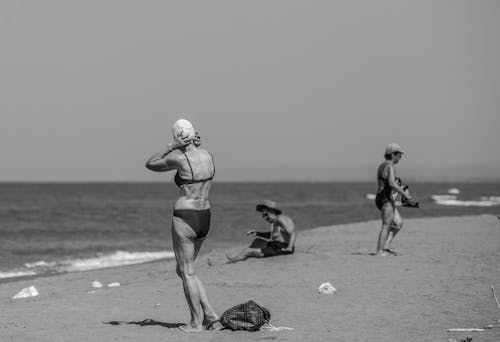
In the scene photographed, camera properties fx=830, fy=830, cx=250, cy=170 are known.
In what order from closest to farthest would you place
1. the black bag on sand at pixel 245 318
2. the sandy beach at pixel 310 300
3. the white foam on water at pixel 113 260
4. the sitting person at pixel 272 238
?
the sandy beach at pixel 310 300, the black bag on sand at pixel 245 318, the sitting person at pixel 272 238, the white foam on water at pixel 113 260

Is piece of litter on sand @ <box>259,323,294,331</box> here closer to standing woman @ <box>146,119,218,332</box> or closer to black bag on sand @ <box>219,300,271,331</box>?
black bag on sand @ <box>219,300,271,331</box>

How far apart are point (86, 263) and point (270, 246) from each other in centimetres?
905

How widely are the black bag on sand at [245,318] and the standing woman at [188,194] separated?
1.56ft

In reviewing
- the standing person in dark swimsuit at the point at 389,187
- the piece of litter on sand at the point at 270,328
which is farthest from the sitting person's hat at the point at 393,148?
the piece of litter on sand at the point at 270,328

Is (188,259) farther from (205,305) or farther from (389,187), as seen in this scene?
(389,187)

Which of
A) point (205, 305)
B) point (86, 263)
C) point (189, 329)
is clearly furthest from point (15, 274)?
point (205, 305)

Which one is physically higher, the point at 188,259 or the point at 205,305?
the point at 188,259

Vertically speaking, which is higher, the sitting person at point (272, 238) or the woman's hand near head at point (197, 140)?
the woman's hand near head at point (197, 140)

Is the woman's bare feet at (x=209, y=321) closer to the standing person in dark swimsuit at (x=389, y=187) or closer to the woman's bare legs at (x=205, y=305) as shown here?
the woman's bare legs at (x=205, y=305)

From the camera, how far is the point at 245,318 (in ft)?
28.5

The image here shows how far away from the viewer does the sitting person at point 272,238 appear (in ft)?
46.3

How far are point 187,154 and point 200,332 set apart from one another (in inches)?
71.9

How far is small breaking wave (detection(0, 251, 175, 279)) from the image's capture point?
1975 centimetres

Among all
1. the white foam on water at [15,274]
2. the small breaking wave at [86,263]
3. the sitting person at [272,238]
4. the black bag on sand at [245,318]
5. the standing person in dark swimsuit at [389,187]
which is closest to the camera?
the black bag on sand at [245,318]
